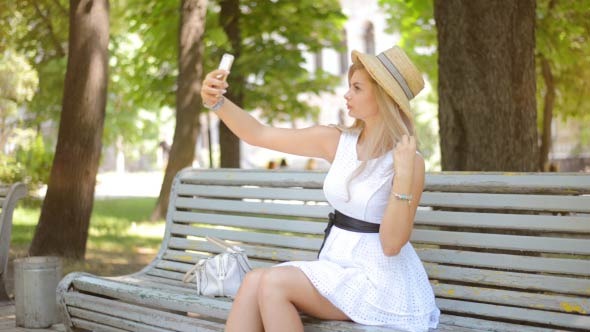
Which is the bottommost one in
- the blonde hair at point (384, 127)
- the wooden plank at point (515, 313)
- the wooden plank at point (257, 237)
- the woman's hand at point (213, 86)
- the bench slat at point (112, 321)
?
the bench slat at point (112, 321)

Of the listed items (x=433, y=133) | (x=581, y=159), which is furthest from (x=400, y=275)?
(x=433, y=133)

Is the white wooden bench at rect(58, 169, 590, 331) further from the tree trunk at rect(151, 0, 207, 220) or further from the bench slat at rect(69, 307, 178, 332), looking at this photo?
the tree trunk at rect(151, 0, 207, 220)

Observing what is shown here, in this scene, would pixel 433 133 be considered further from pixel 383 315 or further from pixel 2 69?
pixel 383 315

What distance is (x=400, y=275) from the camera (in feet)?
11.9

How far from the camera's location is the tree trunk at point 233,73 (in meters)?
15.0

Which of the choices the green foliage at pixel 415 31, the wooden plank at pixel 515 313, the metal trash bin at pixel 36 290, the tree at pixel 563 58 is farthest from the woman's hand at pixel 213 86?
the green foliage at pixel 415 31

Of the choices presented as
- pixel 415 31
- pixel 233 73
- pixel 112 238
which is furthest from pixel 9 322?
pixel 415 31

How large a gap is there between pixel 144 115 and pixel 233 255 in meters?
43.3

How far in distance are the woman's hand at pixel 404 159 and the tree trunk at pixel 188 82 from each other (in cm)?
1015

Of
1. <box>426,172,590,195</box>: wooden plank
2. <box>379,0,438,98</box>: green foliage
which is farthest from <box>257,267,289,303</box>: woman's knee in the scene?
<box>379,0,438,98</box>: green foliage

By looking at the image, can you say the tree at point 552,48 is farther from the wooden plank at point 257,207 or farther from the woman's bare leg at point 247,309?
the woman's bare leg at point 247,309

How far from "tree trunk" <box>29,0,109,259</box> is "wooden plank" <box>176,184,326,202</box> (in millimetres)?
3605

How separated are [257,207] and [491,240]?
1532mm

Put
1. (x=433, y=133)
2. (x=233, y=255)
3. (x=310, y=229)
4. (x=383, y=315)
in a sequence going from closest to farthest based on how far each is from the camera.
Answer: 1. (x=383, y=315)
2. (x=233, y=255)
3. (x=310, y=229)
4. (x=433, y=133)
